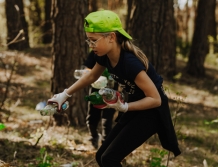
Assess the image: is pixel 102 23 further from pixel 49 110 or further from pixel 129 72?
pixel 49 110

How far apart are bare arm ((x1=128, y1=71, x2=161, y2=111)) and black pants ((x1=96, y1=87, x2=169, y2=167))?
220 millimetres

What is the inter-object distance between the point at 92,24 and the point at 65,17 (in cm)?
299

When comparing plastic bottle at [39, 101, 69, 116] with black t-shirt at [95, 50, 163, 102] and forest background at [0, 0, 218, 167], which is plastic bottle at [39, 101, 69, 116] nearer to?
forest background at [0, 0, 218, 167]

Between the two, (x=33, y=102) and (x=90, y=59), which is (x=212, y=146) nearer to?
(x=90, y=59)

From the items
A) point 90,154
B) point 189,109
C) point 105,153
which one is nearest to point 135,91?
point 105,153

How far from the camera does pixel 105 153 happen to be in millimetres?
3234

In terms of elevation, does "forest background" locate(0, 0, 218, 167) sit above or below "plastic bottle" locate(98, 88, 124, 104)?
below

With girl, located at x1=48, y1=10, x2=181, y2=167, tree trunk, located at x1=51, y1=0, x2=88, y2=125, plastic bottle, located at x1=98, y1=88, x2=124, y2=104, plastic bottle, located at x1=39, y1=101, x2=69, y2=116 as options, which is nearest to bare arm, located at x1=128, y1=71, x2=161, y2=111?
girl, located at x1=48, y1=10, x2=181, y2=167

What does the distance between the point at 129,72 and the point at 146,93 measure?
0.76ft

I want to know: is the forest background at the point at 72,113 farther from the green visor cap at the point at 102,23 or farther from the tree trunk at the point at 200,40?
the tree trunk at the point at 200,40

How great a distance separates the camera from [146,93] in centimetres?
312

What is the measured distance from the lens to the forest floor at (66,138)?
485 centimetres

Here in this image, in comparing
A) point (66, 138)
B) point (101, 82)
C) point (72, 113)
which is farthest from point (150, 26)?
point (66, 138)

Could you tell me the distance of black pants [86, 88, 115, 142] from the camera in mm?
5062
